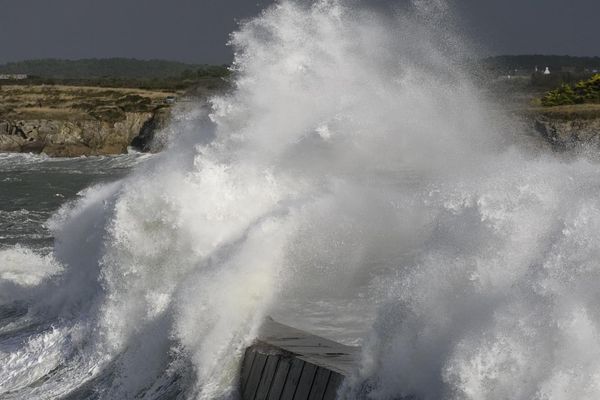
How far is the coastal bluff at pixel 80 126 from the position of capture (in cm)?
5444

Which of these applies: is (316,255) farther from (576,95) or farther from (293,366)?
(576,95)

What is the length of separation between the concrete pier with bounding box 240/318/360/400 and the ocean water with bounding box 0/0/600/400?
27 centimetres

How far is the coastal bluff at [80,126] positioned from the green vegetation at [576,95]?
23.0 meters

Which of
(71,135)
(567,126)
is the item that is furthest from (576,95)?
(71,135)

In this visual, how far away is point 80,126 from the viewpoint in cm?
5653

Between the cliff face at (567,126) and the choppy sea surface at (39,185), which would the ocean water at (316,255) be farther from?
the cliff face at (567,126)

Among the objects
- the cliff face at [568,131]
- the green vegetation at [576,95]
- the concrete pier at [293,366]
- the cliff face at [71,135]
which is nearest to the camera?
the concrete pier at [293,366]

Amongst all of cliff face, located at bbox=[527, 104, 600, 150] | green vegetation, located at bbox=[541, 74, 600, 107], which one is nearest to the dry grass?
green vegetation, located at bbox=[541, 74, 600, 107]

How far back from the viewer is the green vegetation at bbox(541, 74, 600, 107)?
50.9 meters

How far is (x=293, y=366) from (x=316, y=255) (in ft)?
10.6

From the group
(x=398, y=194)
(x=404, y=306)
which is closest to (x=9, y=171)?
(x=398, y=194)

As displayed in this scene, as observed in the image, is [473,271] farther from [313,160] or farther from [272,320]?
[313,160]

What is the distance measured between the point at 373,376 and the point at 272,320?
2.86m

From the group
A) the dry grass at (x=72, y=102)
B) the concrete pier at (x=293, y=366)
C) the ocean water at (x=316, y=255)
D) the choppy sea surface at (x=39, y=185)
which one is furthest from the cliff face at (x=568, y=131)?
the concrete pier at (x=293, y=366)
